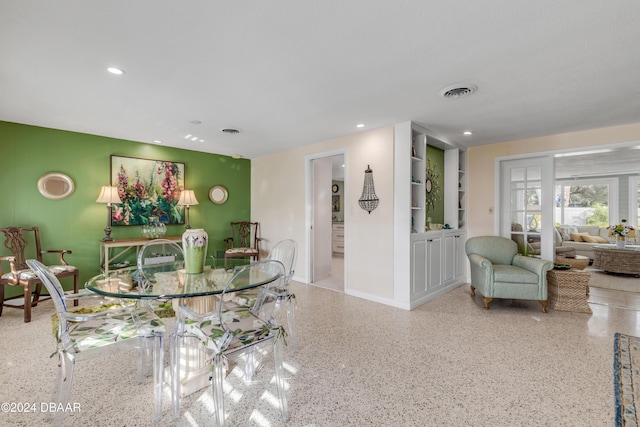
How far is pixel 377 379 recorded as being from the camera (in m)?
2.05

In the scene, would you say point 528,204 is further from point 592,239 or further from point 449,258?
point 592,239

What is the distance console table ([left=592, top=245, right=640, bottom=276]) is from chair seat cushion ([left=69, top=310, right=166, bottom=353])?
745 cm

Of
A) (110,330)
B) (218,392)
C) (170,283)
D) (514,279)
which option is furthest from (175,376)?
(514,279)

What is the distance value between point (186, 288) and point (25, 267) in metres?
3.10

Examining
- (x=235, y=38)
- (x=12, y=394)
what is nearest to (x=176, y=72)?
(x=235, y=38)

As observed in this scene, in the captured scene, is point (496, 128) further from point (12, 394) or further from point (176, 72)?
point (12, 394)

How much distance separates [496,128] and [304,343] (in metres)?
3.53

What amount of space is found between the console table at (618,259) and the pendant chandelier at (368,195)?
16.8 feet

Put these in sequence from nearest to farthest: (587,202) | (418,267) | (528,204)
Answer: (418,267) < (528,204) < (587,202)

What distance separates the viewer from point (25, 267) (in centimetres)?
342

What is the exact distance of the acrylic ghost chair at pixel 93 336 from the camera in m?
1.60

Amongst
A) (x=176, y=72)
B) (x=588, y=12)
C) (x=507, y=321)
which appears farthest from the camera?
(x=507, y=321)

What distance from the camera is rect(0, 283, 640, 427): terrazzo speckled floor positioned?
5.53ft

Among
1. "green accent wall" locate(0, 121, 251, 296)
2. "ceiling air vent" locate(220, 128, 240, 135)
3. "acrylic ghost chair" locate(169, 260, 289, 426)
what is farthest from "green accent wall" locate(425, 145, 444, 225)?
"green accent wall" locate(0, 121, 251, 296)
